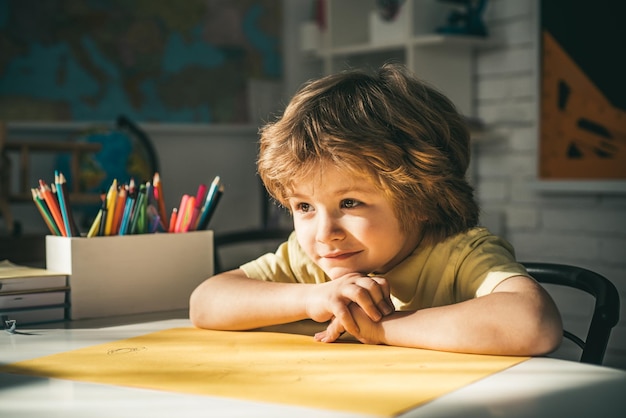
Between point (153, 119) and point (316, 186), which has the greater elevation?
point (153, 119)

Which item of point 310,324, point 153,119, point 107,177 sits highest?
point 153,119

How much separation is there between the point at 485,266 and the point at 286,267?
33cm

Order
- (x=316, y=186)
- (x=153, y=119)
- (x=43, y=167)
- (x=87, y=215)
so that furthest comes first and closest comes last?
(x=153, y=119)
(x=43, y=167)
(x=87, y=215)
(x=316, y=186)

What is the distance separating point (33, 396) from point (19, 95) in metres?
2.34

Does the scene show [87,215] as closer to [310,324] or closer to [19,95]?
[19,95]

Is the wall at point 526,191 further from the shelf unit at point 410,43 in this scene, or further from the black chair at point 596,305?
the black chair at point 596,305

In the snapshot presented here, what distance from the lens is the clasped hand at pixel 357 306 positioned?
100cm

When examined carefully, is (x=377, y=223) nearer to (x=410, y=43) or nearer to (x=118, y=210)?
(x=118, y=210)

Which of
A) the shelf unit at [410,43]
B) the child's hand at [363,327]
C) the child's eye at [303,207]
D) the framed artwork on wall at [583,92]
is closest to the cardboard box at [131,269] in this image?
the child's eye at [303,207]

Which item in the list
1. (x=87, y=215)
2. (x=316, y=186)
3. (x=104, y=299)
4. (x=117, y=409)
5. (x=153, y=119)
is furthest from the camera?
(x=153, y=119)

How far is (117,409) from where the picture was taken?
2.42 feet

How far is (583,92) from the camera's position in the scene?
278cm

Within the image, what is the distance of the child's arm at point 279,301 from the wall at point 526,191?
185 centimetres

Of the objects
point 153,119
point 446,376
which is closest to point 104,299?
point 446,376
